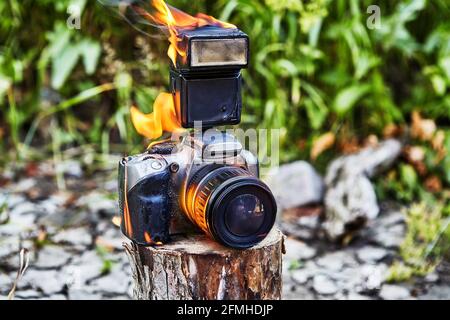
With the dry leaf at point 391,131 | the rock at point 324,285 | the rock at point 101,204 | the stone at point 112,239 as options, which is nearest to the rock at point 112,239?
the stone at point 112,239

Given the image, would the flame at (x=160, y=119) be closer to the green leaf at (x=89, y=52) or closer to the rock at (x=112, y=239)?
the rock at (x=112, y=239)

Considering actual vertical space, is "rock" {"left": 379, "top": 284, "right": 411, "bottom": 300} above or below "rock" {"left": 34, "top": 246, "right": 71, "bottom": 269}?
below

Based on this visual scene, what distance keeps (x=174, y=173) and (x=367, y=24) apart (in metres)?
1.96

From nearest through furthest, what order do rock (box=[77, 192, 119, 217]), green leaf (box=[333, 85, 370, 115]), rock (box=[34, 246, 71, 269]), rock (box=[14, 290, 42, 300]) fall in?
rock (box=[14, 290, 42, 300]) → rock (box=[34, 246, 71, 269]) → rock (box=[77, 192, 119, 217]) → green leaf (box=[333, 85, 370, 115])

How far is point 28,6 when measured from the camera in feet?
13.3

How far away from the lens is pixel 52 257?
3031mm

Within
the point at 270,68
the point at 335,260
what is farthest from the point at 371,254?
the point at 270,68

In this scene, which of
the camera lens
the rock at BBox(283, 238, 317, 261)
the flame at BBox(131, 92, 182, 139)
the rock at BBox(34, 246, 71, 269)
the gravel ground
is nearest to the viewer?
the camera lens

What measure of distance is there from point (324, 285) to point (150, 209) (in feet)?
3.56

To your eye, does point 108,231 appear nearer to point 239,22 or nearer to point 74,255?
point 74,255

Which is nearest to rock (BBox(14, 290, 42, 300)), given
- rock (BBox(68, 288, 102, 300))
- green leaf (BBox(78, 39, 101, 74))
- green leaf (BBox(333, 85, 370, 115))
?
rock (BBox(68, 288, 102, 300))

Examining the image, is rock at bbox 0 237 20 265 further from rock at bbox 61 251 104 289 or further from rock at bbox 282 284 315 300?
rock at bbox 282 284 315 300

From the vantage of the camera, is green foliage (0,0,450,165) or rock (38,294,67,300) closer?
rock (38,294,67,300)

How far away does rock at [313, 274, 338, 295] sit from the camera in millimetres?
2807
